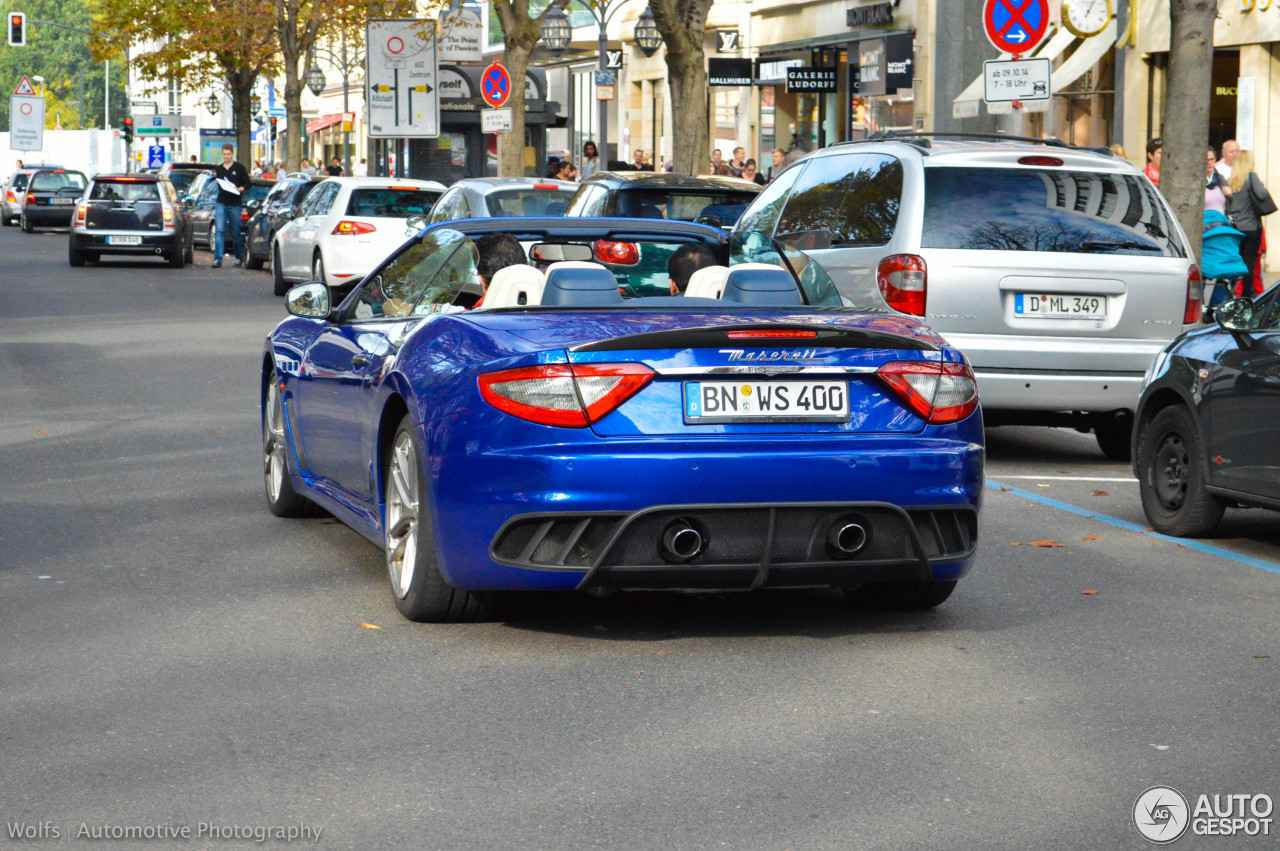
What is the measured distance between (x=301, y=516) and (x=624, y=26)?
4714cm

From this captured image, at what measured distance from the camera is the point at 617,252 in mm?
7598

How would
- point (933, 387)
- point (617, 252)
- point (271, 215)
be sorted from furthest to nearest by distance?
point (271, 215) < point (617, 252) < point (933, 387)

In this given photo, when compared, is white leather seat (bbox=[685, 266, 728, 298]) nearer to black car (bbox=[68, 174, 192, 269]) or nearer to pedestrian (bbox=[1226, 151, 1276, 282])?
pedestrian (bbox=[1226, 151, 1276, 282])

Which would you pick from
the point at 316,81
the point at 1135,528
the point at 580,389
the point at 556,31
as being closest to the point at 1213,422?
the point at 1135,528

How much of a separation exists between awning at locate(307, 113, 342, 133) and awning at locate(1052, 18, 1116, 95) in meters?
56.8

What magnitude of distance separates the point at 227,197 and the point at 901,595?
29590 mm

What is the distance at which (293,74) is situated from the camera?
48219mm

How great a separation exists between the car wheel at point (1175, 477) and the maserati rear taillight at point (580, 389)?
144 inches

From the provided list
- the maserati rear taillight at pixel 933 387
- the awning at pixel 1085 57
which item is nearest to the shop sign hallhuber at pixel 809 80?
the awning at pixel 1085 57

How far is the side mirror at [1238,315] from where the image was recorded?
332 inches

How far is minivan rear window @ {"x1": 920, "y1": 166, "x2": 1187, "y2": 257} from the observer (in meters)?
10.7

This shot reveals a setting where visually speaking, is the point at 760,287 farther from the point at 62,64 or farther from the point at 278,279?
the point at 62,64

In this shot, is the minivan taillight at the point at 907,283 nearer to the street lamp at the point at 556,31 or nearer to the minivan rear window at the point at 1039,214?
the minivan rear window at the point at 1039,214

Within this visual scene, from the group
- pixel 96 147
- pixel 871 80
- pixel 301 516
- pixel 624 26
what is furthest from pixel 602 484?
pixel 96 147
